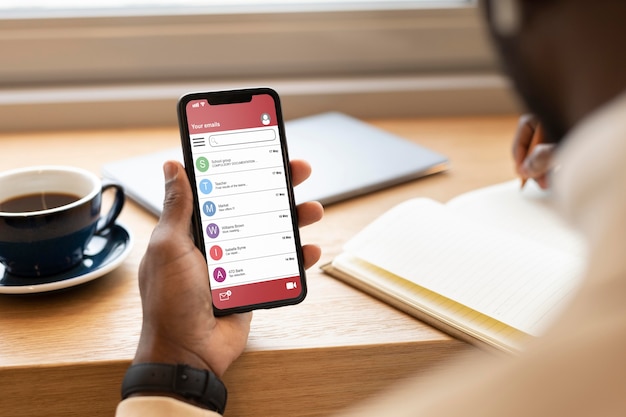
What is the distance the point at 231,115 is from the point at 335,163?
328 mm

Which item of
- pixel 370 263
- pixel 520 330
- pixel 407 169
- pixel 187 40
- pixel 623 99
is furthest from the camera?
pixel 187 40

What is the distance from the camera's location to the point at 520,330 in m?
0.72

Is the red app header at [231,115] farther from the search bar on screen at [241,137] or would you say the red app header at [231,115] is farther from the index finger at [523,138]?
the index finger at [523,138]

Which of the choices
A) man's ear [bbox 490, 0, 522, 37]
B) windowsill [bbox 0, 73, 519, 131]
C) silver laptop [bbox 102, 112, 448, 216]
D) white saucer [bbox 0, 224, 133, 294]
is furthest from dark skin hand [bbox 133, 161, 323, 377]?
windowsill [bbox 0, 73, 519, 131]

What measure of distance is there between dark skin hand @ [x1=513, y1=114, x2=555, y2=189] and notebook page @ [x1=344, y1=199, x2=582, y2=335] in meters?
0.16

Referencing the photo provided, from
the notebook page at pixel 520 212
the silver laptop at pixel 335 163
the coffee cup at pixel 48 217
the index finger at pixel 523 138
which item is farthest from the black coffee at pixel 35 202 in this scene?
the index finger at pixel 523 138

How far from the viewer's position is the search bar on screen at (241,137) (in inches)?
30.5

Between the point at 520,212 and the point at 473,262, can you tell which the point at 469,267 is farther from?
the point at 520,212

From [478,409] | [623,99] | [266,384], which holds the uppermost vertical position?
[623,99]

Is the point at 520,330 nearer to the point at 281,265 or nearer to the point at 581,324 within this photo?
the point at 281,265

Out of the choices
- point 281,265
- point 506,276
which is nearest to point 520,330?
point 506,276

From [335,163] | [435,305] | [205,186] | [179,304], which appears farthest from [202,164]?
[335,163]

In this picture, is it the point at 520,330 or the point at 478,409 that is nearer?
the point at 478,409

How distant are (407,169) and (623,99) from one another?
743mm
